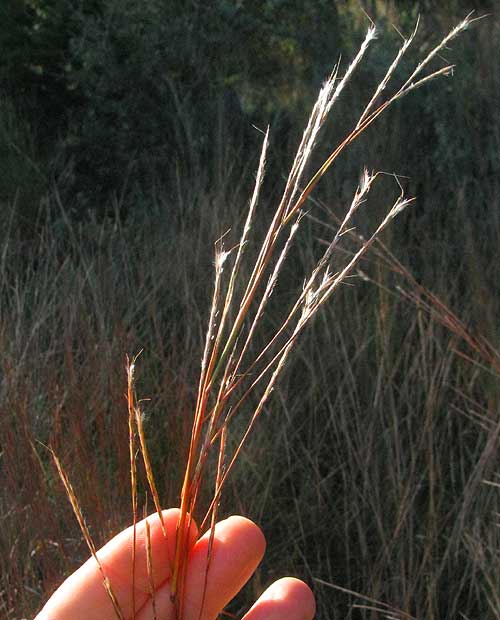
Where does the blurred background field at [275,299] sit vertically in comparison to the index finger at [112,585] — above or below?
below

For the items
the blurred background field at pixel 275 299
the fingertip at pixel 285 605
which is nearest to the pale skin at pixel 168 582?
the fingertip at pixel 285 605

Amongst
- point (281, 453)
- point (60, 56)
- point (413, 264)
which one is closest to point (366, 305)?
point (413, 264)

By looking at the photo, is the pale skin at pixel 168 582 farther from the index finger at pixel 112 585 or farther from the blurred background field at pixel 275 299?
the blurred background field at pixel 275 299

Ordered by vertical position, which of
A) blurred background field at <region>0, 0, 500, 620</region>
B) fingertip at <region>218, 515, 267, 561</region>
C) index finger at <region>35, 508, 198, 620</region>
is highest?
fingertip at <region>218, 515, 267, 561</region>

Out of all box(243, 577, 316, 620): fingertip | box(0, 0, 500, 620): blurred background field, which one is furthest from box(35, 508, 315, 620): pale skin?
box(0, 0, 500, 620): blurred background field

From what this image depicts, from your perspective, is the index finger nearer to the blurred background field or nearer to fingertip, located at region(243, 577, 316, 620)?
fingertip, located at region(243, 577, 316, 620)

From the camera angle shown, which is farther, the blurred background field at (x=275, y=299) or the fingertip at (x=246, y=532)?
the blurred background field at (x=275, y=299)
